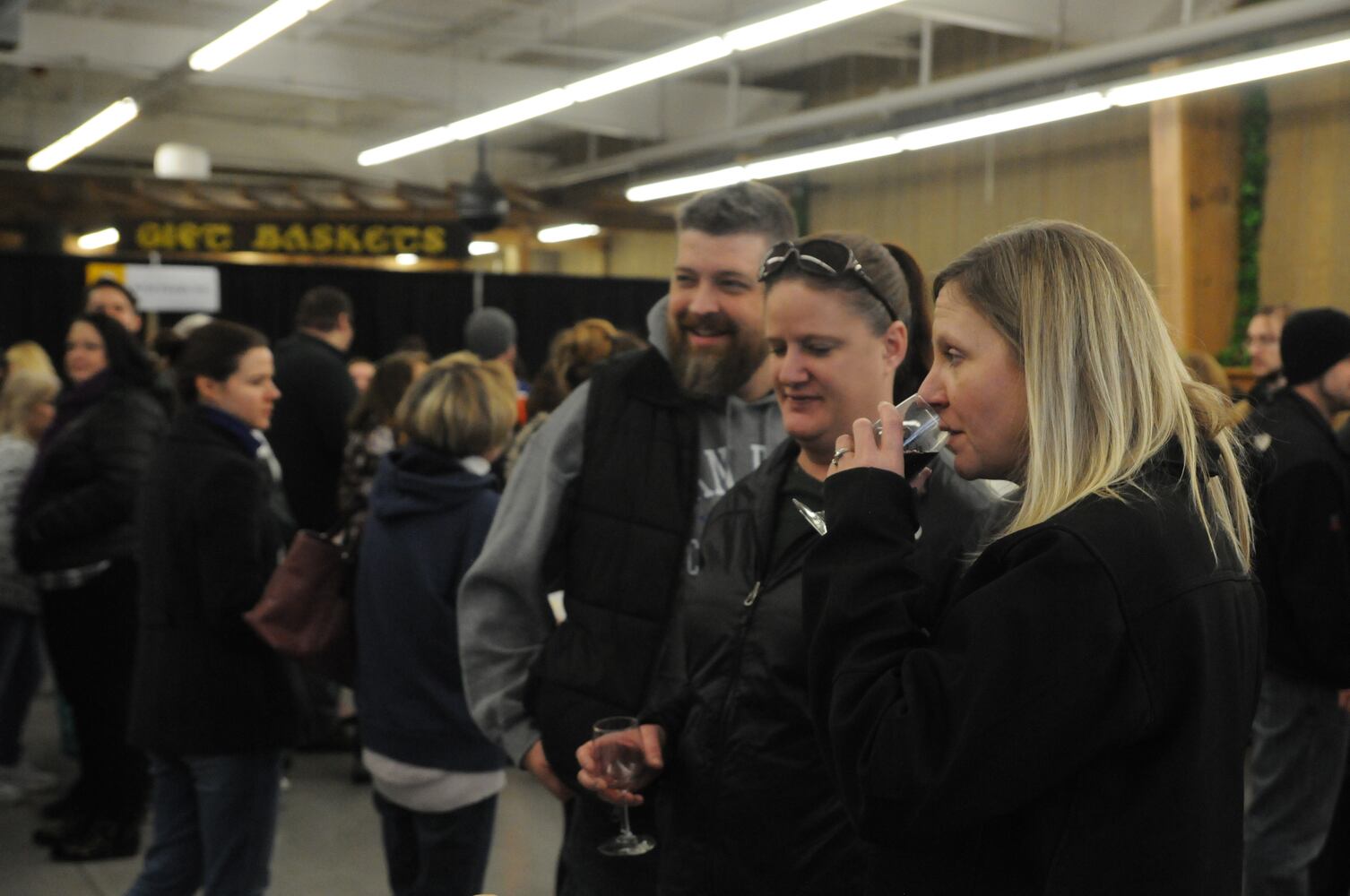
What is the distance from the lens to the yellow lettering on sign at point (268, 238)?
1202 cm

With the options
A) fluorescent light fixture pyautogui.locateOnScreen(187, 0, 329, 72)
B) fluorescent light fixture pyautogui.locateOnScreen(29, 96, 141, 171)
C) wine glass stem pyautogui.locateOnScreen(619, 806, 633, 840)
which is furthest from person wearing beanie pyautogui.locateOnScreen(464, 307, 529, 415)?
fluorescent light fixture pyautogui.locateOnScreen(29, 96, 141, 171)

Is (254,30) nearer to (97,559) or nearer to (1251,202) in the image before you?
(97,559)

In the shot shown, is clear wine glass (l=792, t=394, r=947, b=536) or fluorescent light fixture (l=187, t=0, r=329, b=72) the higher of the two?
fluorescent light fixture (l=187, t=0, r=329, b=72)

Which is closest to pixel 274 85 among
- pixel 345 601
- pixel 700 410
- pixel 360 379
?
pixel 360 379

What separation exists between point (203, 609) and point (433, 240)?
933 centimetres

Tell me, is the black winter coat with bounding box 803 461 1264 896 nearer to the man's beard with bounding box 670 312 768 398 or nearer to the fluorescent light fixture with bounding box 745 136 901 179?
the man's beard with bounding box 670 312 768 398

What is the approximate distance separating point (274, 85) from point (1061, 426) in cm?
1048

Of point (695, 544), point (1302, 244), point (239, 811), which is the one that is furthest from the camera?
point (1302, 244)

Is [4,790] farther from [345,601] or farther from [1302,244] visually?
[1302,244]

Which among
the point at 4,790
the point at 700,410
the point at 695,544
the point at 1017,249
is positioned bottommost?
the point at 4,790

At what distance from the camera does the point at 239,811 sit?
2896mm

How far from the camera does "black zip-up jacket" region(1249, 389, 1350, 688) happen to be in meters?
3.22

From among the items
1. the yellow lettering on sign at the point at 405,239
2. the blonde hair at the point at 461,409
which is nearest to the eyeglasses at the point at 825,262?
the blonde hair at the point at 461,409

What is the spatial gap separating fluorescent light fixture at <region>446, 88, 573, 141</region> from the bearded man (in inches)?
258
